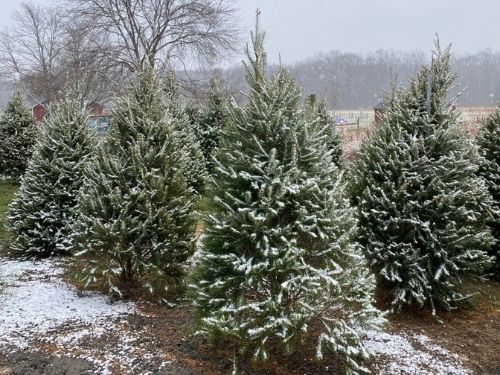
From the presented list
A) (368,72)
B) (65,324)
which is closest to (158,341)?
(65,324)

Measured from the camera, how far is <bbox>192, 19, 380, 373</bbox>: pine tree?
390 centimetres

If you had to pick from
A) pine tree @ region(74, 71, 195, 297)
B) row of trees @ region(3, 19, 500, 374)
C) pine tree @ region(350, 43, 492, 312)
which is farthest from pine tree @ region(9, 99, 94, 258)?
pine tree @ region(350, 43, 492, 312)

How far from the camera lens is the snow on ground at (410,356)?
14.2ft

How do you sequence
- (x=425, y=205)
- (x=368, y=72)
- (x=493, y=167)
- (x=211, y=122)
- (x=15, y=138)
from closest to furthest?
1. (x=425, y=205)
2. (x=493, y=167)
3. (x=211, y=122)
4. (x=15, y=138)
5. (x=368, y=72)

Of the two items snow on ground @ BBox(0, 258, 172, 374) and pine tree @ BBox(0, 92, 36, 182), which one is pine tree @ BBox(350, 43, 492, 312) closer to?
snow on ground @ BBox(0, 258, 172, 374)

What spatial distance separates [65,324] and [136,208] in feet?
5.15

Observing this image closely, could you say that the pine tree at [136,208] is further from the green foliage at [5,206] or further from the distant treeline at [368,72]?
the distant treeline at [368,72]

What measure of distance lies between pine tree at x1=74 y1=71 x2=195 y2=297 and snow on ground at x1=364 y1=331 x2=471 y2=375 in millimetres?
2613

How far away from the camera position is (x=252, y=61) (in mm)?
4453

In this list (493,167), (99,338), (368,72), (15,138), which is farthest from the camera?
(368,72)

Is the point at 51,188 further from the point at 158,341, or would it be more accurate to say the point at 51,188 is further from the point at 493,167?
the point at 493,167

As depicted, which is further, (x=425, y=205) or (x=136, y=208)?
(x=136, y=208)

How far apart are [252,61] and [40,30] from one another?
47.5m

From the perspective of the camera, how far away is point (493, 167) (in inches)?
289
